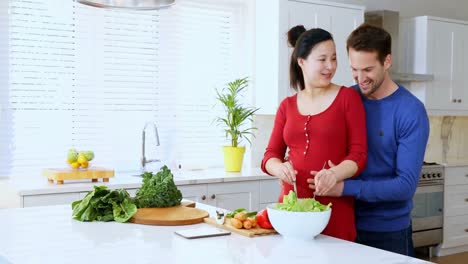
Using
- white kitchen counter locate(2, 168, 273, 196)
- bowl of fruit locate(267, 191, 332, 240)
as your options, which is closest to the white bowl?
bowl of fruit locate(267, 191, 332, 240)

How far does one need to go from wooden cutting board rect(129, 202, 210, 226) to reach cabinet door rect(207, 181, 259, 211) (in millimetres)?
1730

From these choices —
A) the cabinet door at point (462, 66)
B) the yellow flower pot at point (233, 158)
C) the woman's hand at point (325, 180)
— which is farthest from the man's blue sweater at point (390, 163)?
the cabinet door at point (462, 66)

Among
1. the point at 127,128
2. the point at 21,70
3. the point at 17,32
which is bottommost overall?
the point at 127,128

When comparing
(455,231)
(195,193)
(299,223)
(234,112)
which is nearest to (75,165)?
(195,193)

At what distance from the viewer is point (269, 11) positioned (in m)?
5.00

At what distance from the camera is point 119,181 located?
4031 mm

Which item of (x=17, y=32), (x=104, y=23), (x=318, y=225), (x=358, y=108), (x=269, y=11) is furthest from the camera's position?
(x=269, y=11)

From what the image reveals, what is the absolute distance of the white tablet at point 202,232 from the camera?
214 centimetres

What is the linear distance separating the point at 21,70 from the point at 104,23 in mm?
748

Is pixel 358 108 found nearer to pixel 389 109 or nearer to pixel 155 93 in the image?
pixel 389 109

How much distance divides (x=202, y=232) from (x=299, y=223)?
1.25ft

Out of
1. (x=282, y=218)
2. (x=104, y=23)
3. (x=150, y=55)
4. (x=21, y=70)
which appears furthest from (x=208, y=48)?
(x=282, y=218)

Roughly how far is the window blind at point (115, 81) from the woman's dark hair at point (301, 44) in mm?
2329

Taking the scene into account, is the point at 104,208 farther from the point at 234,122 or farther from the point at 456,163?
the point at 456,163
